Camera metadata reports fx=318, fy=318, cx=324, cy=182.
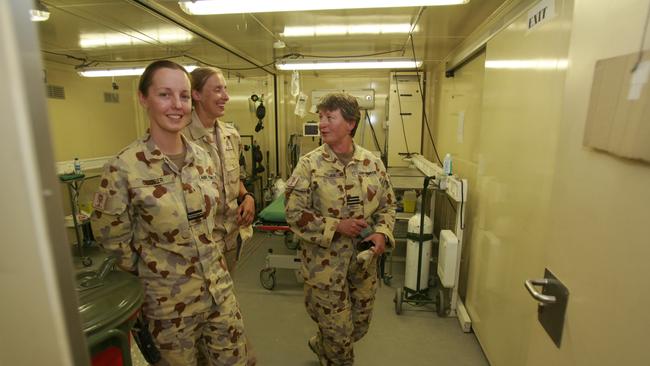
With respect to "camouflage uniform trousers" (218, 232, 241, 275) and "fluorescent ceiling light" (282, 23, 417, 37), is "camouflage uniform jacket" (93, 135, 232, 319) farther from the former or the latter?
"fluorescent ceiling light" (282, 23, 417, 37)

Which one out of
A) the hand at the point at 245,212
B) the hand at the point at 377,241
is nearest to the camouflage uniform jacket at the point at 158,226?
the hand at the point at 245,212

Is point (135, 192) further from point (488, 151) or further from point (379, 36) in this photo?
point (379, 36)

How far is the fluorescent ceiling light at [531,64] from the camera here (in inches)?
57.0

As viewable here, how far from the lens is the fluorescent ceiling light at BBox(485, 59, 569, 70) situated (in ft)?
4.75

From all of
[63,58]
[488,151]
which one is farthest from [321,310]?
[63,58]

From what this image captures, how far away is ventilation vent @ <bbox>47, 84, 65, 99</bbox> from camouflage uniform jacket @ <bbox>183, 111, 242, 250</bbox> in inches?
140

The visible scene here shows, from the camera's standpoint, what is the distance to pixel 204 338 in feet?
4.67

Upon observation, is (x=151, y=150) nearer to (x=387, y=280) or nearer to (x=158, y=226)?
(x=158, y=226)

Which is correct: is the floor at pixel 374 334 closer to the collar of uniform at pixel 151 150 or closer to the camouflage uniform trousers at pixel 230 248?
the camouflage uniform trousers at pixel 230 248

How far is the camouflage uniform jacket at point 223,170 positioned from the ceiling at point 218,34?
121cm

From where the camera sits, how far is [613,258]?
68 centimetres

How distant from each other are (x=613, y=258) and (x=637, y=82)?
0.36m

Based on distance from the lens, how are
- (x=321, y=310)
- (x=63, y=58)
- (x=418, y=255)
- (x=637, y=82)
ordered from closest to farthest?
(x=637, y=82) → (x=321, y=310) → (x=418, y=255) → (x=63, y=58)

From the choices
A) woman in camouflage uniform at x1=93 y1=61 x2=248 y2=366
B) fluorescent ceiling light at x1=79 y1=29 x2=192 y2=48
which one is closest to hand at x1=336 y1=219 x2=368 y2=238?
woman in camouflage uniform at x1=93 y1=61 x2=248 y2=366
